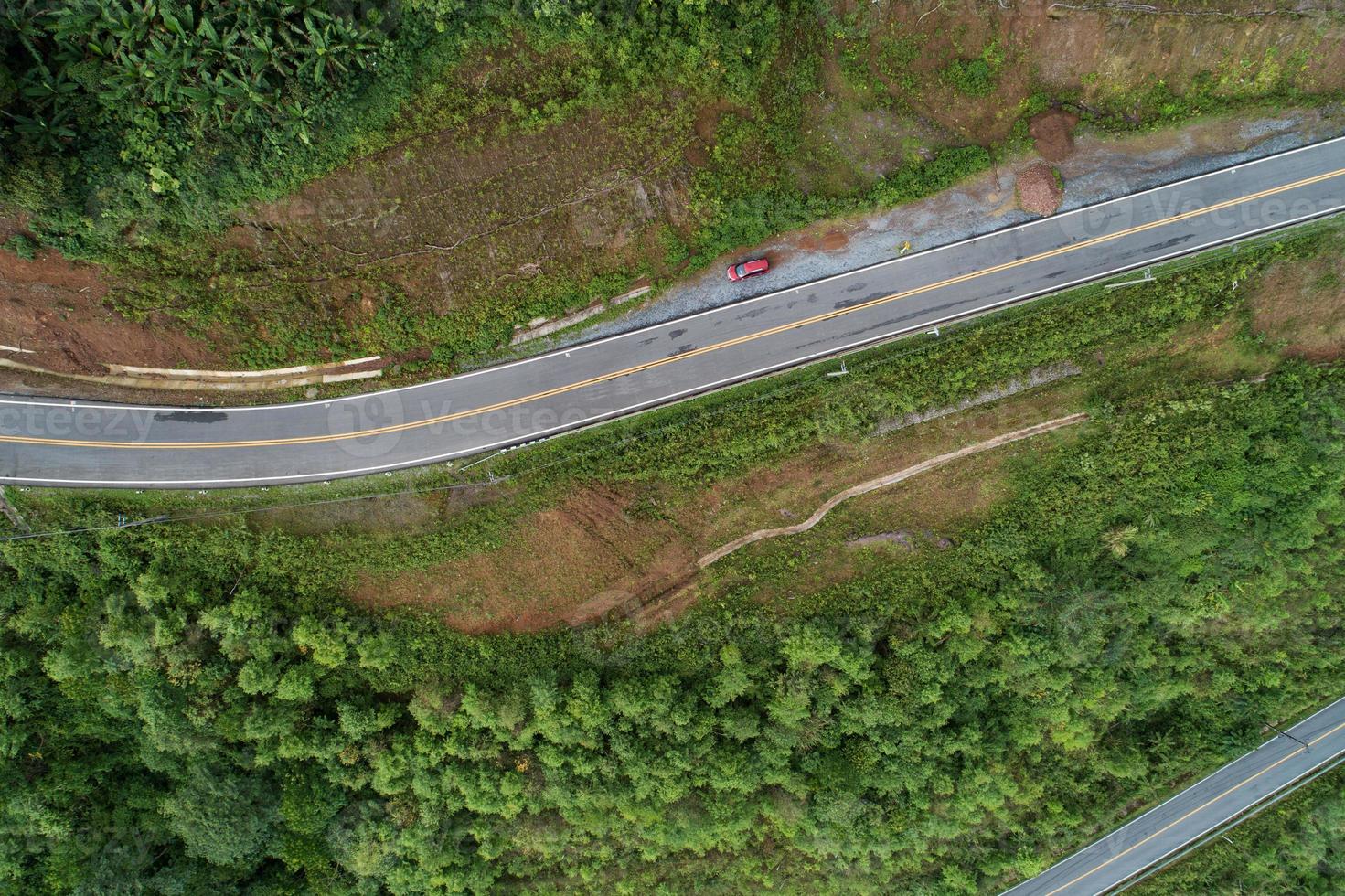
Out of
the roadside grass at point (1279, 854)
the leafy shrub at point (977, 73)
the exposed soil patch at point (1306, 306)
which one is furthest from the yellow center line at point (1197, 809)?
the leafy shrub at point (977, 73)

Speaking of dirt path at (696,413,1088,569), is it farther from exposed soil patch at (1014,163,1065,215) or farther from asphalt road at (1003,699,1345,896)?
asphalt road at (1003,699,1345,896)

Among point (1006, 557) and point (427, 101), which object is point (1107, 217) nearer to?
point (1006, 557)

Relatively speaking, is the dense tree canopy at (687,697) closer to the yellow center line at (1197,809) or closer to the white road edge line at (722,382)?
the white road edge line at (722,382)

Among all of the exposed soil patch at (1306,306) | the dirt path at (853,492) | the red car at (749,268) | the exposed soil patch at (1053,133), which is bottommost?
the dirt path at (853,492)

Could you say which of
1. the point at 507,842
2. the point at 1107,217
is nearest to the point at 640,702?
the point at 507,842

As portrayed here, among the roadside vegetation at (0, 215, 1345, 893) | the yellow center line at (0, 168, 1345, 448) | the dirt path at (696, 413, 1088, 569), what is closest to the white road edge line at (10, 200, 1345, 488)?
the roadside vegetation at (0, 215, 1345, 893)
